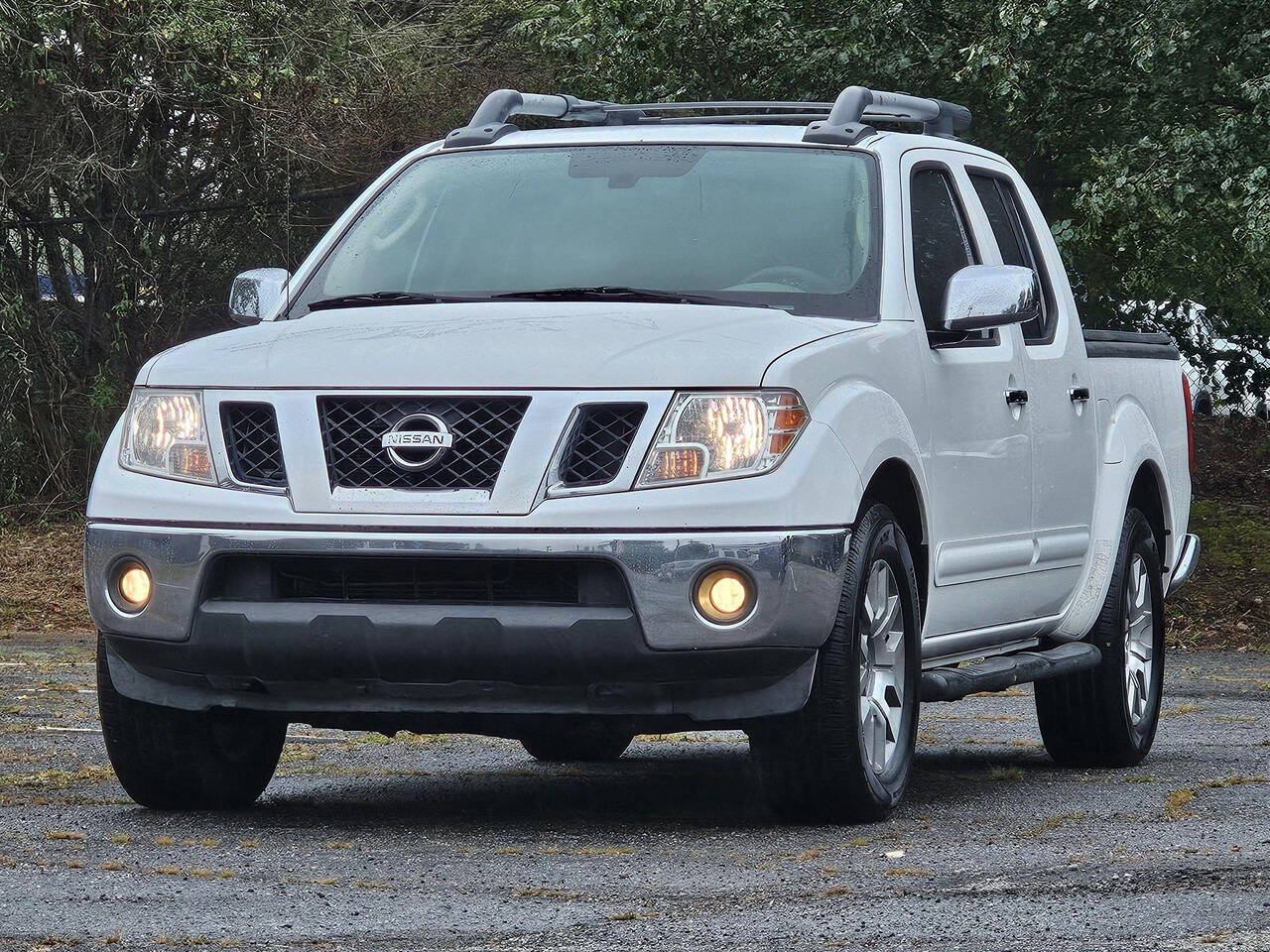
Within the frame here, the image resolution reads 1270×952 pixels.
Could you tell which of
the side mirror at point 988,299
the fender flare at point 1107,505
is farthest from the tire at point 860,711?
the fender flare at point 1107,505

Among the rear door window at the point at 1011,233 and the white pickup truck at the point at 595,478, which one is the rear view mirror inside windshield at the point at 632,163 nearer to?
the white pickup truck at the point at 595,478

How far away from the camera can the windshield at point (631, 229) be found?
282 inches

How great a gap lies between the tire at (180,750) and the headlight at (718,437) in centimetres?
150

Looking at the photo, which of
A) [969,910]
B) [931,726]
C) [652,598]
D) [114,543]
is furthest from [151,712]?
[931,726]

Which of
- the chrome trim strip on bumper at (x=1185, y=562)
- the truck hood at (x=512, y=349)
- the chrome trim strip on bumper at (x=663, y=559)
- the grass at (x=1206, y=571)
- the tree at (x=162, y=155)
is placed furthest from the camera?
the tree at (x=162, y=155)

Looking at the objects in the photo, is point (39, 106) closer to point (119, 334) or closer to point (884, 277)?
point (119, 334)

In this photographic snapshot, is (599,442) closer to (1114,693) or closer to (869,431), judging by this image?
(869,431)

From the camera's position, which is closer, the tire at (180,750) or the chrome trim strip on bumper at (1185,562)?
the tire at (180,750)

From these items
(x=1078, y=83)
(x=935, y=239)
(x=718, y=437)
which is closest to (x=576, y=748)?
(x=935, y=239)

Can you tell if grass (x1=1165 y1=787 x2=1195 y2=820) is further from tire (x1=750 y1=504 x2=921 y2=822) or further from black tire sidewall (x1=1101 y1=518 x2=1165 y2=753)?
black tire sidewall (x1=1101 y1=518 x2=1165 y2=753)

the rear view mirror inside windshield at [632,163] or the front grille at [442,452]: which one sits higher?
the rear view mirror inside windshield at [632,163]

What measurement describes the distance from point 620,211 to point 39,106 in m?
13.3

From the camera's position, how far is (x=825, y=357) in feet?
21.1

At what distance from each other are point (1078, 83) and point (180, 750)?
39.7 feet
